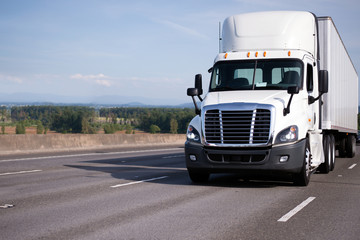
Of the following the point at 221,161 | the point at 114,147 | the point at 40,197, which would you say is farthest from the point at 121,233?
the point at 114,147

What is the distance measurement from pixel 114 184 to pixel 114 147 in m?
19.2

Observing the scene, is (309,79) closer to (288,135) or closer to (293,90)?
(293,90)

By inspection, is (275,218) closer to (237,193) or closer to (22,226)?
(237,193)

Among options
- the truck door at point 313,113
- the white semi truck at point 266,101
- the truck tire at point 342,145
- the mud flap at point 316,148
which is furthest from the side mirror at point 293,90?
the truck tire at point 342,145

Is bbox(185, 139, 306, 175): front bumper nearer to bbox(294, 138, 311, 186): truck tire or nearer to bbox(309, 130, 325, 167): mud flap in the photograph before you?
bbox(294, 138, 311, 186): truck tire

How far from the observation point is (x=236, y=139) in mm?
10172

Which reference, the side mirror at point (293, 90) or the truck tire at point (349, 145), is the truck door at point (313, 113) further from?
the truck tire at point (349, 145)

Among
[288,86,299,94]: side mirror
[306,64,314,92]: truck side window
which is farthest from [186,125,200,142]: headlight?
[306,64,314,92]: truck side window

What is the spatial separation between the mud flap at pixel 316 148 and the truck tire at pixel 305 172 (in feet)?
1.49

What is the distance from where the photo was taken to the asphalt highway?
616 centimetres

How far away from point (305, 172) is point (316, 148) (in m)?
1.64

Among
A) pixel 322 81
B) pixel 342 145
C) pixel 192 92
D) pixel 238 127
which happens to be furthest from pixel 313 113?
pixel 342 145

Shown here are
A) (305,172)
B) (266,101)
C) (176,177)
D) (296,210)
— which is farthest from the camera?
(176,177)

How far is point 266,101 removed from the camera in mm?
10258
